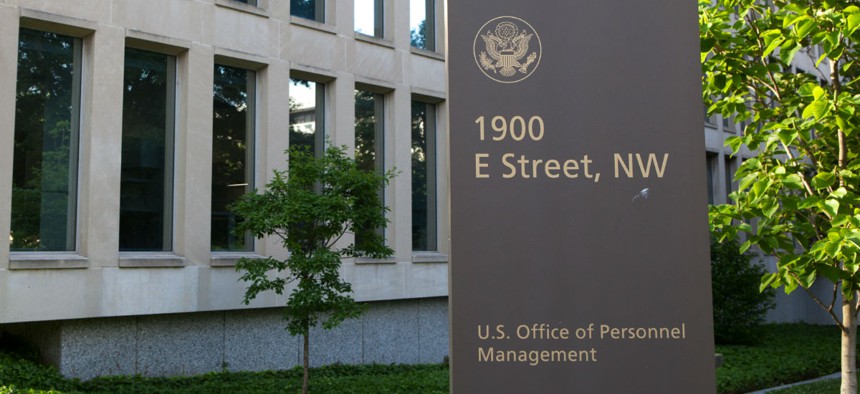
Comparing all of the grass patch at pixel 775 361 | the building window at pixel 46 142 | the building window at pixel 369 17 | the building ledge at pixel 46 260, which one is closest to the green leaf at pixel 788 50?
the grass patch at pixel 775 361

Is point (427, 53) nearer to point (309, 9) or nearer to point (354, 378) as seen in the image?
point (309, 9)

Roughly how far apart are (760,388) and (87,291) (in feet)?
40.1

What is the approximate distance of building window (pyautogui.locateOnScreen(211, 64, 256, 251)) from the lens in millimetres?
15734

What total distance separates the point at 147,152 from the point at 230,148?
1.77 m

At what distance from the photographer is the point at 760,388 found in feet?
52.4

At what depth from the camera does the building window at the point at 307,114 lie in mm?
17281

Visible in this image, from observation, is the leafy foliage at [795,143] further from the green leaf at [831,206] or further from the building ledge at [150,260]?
the building ledge at [150,260]

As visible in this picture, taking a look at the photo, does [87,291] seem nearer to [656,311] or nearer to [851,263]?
[851,263]

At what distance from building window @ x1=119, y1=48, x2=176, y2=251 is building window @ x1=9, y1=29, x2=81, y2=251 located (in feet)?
3.03

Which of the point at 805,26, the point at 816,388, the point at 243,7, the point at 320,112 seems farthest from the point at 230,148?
the point at 816,388

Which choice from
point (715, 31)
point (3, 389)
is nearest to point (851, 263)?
point (715, 31)

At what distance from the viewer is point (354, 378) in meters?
15.3

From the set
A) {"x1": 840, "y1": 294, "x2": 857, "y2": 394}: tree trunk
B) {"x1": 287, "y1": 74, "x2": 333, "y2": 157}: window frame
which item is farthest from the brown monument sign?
{"x1": 287, "y1": 74, "x2": 333, "y2": 157}: window frame

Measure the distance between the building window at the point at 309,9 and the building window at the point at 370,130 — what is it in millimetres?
1852
